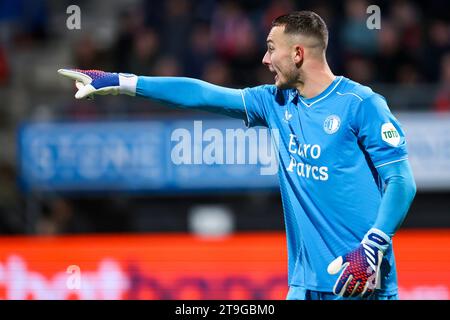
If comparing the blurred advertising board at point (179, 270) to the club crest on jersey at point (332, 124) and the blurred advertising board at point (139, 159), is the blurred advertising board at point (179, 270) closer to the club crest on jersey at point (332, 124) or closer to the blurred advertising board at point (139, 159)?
the blurred advertising board at point (139, 159)

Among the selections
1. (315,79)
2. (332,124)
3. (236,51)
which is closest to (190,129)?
(236,51)

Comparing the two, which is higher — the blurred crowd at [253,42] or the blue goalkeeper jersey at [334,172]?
the blurred crowd at [253,42]

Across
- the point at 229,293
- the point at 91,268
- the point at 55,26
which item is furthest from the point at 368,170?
the point at 55,26

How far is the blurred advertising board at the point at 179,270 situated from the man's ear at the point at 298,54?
391 cm

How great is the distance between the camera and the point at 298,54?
5137 millimetres

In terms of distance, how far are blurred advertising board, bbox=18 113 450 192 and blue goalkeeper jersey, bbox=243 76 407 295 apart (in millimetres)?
6538

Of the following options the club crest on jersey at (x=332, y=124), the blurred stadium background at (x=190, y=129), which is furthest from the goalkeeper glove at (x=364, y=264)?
the blurred stadium background at (x=190, y=129)

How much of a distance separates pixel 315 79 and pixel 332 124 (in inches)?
11.4

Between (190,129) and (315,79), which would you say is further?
(190,129)

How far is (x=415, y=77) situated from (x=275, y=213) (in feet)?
8.06

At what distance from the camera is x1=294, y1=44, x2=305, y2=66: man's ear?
5133 mm

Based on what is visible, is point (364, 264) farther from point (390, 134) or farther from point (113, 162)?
point (113, 162)

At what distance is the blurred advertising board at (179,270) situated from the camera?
28.5ft

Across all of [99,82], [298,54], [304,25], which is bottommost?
[99,82]
